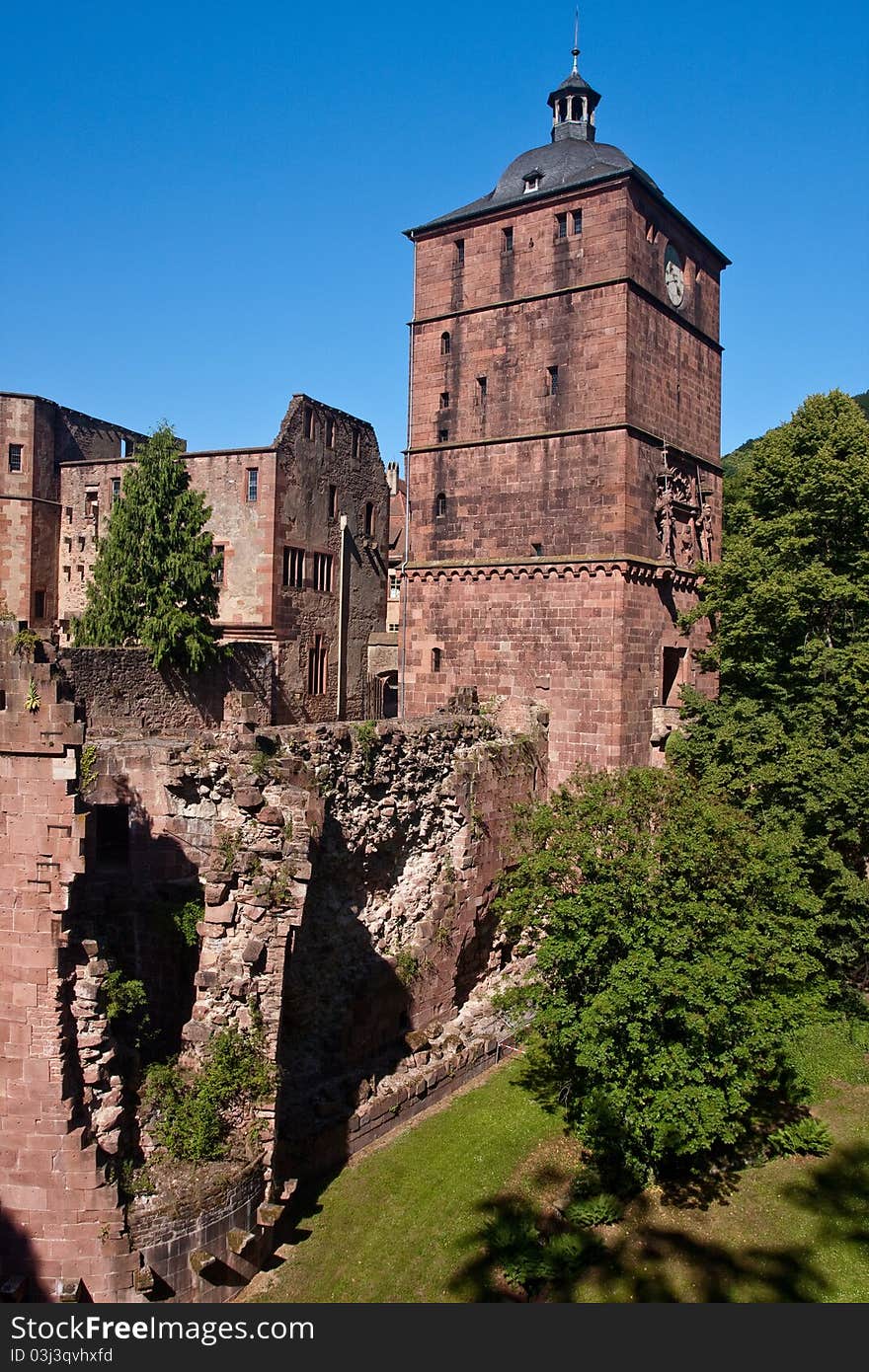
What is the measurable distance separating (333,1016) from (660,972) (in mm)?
5492

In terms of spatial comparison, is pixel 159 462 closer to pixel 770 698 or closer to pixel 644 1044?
pixel 770 698

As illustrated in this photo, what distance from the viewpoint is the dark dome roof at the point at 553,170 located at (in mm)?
25406

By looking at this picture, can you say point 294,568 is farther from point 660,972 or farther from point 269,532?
point 660,972

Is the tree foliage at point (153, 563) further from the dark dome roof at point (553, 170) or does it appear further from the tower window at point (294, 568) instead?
the dark dome roof at point (553, 170)

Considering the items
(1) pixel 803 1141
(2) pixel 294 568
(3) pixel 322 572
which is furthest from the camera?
(3) pixel 322 572

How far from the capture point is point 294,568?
32.7m

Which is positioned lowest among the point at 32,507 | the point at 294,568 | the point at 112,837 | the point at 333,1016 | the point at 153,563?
the point at 333,1016

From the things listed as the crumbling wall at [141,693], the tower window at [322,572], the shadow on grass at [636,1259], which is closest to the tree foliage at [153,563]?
the crumbling wall at [141,693]

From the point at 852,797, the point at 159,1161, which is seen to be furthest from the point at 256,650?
the point at 159,1161

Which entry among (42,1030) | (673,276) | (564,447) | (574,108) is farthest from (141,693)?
(574,108)

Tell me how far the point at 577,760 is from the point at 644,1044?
10.9 meters

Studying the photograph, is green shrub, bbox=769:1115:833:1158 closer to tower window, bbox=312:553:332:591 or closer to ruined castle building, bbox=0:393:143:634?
tower window, bbox=312:553:332:591

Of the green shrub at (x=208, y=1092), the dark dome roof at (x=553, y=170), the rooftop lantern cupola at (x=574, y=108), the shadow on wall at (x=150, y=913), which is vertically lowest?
the green shrub at (x=208, y=1092)

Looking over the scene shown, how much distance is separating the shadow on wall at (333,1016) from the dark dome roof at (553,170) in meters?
18.0
